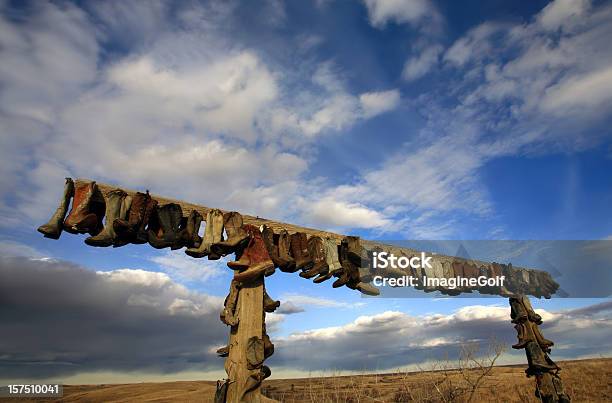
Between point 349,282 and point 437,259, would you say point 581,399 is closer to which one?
point 437,259

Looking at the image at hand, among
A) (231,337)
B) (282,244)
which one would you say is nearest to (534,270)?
(282,244)

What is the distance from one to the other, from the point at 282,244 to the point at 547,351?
16.9ft

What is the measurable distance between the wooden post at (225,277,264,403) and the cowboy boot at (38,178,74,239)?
175 cm

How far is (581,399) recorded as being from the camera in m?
9.31

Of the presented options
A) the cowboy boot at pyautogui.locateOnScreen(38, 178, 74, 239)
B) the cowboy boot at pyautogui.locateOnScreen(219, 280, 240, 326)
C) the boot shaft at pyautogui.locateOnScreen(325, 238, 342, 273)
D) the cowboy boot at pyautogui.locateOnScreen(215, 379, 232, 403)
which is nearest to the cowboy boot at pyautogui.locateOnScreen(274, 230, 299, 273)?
the boot shaft at pyautogui.locateOnScreen(325, 238, 342, 273)

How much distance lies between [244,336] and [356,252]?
199 cm

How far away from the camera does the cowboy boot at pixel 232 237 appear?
3969 mm

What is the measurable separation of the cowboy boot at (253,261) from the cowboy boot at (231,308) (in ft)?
0.42

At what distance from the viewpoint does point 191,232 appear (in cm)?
397

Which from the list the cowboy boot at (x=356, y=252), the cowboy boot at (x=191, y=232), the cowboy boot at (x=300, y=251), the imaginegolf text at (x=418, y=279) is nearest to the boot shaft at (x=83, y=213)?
the cowboy boot at (x=191, y=232)

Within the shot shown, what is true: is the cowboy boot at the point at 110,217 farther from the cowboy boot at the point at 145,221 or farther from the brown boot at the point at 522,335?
the brown boot at the point at 522,335

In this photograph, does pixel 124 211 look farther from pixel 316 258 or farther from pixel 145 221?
pixel 316 258

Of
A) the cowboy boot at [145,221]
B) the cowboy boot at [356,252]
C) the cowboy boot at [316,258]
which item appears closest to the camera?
the cowboy boot at [145,221]

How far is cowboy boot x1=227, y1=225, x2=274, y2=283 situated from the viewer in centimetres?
389
